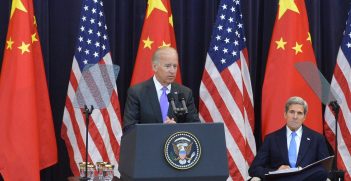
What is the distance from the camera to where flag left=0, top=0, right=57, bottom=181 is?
16.4ft

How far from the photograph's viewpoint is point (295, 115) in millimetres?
4395

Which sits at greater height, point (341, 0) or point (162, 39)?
point (341, 0)

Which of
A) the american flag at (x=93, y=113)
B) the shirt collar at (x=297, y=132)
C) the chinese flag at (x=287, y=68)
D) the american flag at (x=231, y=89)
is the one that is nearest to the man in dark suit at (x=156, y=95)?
the shirt collar at (x=297, y=132)

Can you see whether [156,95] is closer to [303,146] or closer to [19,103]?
[303,146]

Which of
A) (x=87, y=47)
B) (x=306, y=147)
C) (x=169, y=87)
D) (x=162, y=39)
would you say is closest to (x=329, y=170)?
(x=306, y=147)

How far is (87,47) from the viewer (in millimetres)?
5344

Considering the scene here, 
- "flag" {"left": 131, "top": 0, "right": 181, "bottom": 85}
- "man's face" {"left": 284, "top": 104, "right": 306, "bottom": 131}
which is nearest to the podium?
"man's face" {"left": 284, "top": 104, "right": 306, "bottom": 131}

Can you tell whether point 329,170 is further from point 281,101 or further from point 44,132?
point 44,132

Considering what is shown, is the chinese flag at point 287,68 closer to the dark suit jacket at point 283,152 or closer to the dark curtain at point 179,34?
the dark curtain at point 179,34

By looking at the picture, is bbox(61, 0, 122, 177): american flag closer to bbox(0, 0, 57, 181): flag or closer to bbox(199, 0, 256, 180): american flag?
bbox(0, 0, 57, 181): flag

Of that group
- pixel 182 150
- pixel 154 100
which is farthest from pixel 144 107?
pixel 182 150

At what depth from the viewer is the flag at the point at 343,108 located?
5.50 metres

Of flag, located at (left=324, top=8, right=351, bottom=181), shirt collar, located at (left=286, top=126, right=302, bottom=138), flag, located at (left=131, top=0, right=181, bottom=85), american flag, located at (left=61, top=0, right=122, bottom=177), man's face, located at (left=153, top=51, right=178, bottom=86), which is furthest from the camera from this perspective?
flag, located at (left=324, top=8, right=351, bottom=181)

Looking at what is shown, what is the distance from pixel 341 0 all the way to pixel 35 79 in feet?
10.7
